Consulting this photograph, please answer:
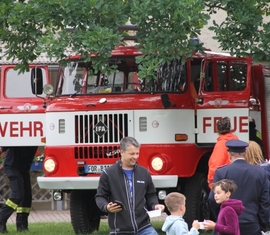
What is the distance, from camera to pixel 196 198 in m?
12.7

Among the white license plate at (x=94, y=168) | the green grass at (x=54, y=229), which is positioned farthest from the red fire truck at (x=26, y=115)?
the green grass at (x=54, y=229)

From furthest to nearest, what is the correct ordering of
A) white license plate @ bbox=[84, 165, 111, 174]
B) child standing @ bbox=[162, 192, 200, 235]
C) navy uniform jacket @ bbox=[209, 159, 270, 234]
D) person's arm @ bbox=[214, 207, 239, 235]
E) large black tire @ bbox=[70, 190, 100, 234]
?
large black tire @ bbox=[70, 190, 100, 234], white license plate @ bbox=[84, 165, 111, 174], navy uniform jacket @ bbox=[209, 159, 270, 234], person's arm @ bbox=[214, 207, 239, 235], child standing @ bbox=[162, 192, 200, 235]

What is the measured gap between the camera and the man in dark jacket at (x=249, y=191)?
8531 mm

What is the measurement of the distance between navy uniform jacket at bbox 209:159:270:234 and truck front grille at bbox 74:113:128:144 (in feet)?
13.6

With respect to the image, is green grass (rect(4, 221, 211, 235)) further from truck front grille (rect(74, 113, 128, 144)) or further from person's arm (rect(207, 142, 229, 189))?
person's arm (rect(207, 142, 229, 189))

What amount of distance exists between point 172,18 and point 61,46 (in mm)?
1624

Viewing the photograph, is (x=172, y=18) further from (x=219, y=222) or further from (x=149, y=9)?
(x=219, y=222)

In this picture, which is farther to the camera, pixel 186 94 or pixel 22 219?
pixel 22 219

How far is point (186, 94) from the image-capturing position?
1286 cm

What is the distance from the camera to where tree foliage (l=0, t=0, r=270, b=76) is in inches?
467

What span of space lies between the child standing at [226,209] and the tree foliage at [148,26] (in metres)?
4.08

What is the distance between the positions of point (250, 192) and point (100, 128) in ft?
14.8

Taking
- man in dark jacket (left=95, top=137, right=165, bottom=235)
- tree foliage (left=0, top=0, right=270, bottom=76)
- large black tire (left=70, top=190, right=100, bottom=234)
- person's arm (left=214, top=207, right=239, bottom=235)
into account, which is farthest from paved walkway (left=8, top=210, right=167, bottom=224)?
person's arm (left=214, top=207, right=239, bottom=235)

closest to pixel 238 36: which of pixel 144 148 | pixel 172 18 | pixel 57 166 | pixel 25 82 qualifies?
pixel 172 18
